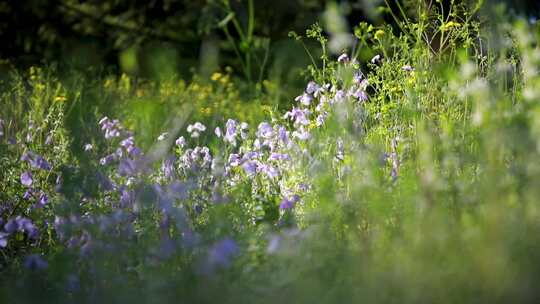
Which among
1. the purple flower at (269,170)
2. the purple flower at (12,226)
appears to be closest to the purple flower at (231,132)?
the purple flower at (269,170)

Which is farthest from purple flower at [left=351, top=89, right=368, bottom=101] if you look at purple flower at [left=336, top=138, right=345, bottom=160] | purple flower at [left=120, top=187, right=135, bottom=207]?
purple flower at [left=120, top=187, right=135, bottom=207]

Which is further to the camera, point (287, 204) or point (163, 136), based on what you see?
→ point (163, 136)

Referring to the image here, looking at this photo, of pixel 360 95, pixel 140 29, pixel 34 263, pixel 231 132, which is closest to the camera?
pixel 34 263

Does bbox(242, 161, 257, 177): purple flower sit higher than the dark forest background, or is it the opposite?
the dark forest background

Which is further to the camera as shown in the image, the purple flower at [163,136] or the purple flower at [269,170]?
the purple flower at [163,136]

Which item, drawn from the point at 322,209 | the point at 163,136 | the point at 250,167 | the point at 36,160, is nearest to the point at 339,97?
the point at 250,167

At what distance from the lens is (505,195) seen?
218cm

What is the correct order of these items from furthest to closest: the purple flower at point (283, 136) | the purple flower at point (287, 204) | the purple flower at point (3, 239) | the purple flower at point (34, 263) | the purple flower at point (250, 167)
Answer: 1. the purple flower at point (283, 136)
2. the purple flower at point (250, 167)
3. the purple flower at point (3, 239)
4. the purple flower at point (287, 204)
5. the purple flower at point (34, 263)

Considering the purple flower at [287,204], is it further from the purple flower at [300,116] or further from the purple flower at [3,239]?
the purple flower at [3,239]

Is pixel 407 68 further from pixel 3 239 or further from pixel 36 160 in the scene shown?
pixel 3 239

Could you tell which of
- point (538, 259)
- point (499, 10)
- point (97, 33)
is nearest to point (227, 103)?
point (97, 33)

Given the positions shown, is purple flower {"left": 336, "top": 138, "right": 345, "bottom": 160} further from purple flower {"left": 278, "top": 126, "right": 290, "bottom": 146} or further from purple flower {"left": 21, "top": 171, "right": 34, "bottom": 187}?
purple flower {"left": 21, "top": 171, "right": 34, "bottom": 187}

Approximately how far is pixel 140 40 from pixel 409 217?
21.8 ft

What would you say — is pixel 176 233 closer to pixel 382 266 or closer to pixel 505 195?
pixel 382 266
